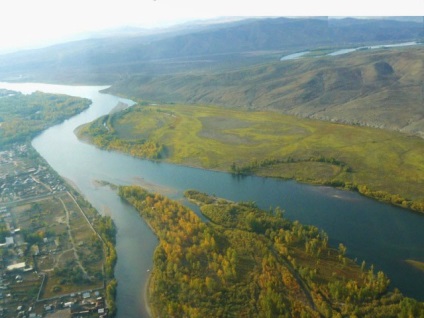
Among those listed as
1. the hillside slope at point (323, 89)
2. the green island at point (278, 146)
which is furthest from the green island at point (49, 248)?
the hillside slope at point (323, 89)

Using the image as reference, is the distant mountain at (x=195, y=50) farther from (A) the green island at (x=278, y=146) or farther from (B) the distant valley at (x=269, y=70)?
(A) the green island at (x=278, y=146)

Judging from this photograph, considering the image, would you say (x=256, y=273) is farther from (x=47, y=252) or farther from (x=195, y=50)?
(x=195, y=50)

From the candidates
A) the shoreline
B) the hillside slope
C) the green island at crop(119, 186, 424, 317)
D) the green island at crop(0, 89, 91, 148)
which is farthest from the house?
the hillside slope

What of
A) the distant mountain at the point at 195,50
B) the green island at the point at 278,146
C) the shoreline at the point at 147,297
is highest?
the distant mountain at the point at 195,50

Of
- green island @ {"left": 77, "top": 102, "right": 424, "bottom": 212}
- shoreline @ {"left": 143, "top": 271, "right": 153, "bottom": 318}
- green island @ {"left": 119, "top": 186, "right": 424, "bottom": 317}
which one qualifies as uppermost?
green island @ {"left": 77, "top": 102, "right": 424, "bottom": 212}

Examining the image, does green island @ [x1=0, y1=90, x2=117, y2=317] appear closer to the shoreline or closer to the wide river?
the wide river

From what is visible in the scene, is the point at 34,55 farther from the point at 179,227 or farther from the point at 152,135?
the point at 179,227

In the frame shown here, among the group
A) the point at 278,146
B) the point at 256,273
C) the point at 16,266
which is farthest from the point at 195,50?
the point at 256,273

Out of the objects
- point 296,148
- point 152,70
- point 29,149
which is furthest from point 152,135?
point 152,70
